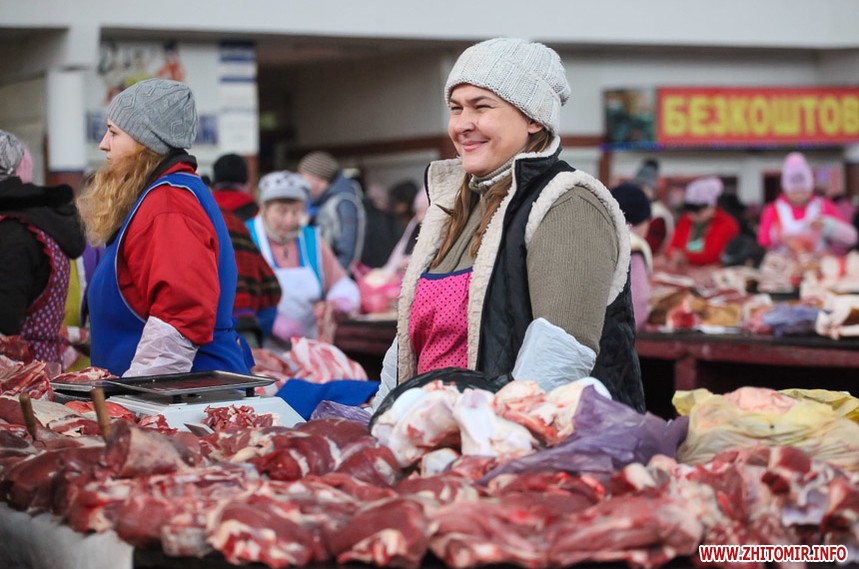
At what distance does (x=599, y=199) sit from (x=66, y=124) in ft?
35.9

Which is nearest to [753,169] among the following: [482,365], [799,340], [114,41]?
[114,41]

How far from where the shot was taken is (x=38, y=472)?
9.73 ft

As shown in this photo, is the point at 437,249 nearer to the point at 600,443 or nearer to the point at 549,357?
the point at 549,357

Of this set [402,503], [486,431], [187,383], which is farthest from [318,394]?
[402,503]

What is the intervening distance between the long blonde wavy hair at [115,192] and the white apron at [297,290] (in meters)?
3.04

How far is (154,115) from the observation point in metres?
4.24

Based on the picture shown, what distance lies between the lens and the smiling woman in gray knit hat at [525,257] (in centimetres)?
313

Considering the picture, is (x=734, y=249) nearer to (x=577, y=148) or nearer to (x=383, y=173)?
(x=577, y=148)

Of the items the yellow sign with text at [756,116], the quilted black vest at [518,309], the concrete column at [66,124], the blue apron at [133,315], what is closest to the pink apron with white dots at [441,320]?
the quilted black vest at [518,309]

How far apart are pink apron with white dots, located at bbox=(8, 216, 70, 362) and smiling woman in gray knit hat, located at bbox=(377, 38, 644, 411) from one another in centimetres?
192

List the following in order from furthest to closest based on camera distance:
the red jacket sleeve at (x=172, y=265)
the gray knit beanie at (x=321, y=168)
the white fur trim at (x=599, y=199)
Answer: the gray knit beanie at (x=321, y=168) < the red jacket sleeve at (x=172, y=265) < the white fur trim at (x=599, y=199)

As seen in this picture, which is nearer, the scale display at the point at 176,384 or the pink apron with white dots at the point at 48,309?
the scale display at the point at 176,384

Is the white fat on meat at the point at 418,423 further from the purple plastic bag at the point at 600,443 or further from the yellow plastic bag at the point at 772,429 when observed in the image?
the yellow plastic bag at the point at 772,429

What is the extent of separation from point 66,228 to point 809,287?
5420 millimetres
